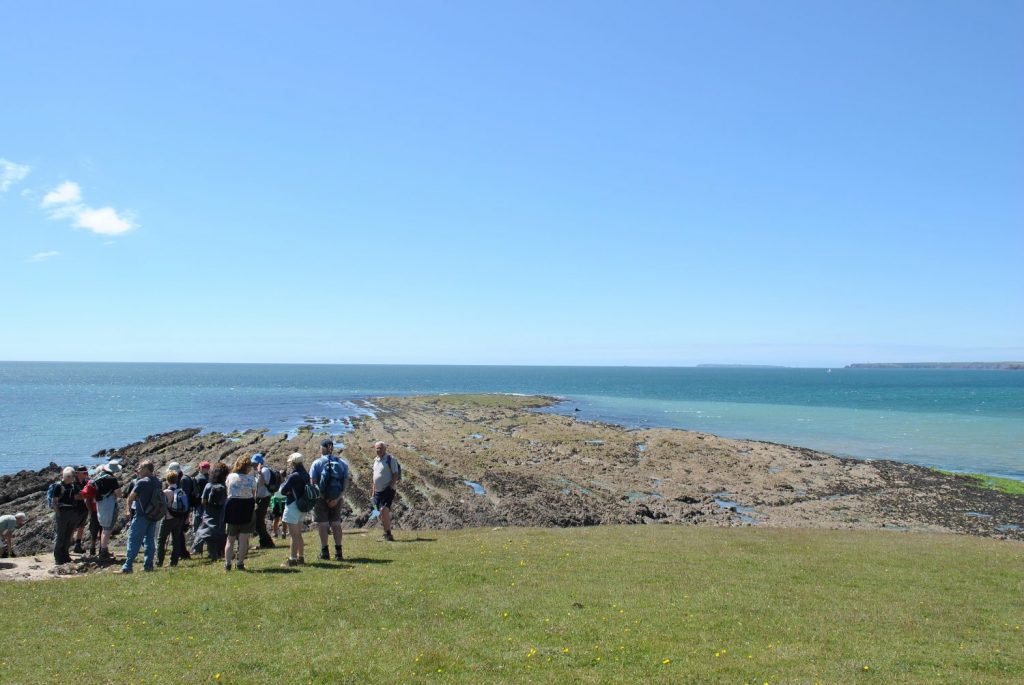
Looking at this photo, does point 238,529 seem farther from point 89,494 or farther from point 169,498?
point 89,494

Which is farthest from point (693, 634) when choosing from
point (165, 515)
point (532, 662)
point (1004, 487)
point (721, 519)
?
point (1004, 487)

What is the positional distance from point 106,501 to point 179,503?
2170 mm

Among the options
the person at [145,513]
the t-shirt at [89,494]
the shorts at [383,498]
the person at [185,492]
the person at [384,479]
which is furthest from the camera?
the shorts at [383,498]

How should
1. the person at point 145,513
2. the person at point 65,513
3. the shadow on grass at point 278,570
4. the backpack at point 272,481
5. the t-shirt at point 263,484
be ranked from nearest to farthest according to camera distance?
1. the shadow on grass at point 278,570
2. the person at point 145,513
3. the person at point 65,513
4. the t-shirt at point 263,484
5. the backpack at point 272,481

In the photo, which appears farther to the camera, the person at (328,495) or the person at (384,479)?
the person at (384,479)

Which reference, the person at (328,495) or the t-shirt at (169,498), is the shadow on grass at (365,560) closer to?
the person at (328,495)

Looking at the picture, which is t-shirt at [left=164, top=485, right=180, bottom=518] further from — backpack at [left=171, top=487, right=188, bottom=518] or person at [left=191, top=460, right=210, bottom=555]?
person at [left=191, top=460, right=210, bottom=555]

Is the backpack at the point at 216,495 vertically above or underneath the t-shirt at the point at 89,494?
above

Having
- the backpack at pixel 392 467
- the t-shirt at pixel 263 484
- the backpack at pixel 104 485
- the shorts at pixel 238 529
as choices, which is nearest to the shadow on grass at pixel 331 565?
the shorts at pixel 238 529

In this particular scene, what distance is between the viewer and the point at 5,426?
63812 millimetres

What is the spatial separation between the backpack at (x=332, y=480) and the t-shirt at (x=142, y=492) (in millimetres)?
3466

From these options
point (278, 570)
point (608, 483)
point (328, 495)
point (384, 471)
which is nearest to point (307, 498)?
point (328, 495)

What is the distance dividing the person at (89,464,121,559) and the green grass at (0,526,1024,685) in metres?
1.82

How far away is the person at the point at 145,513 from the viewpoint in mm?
12875
